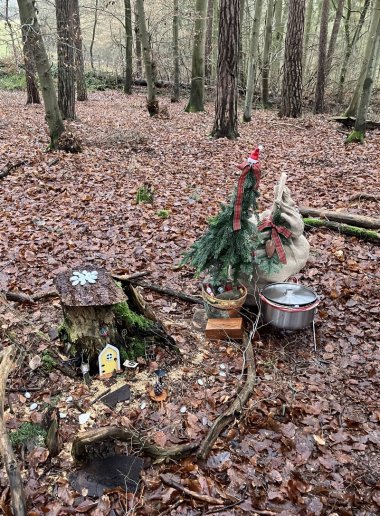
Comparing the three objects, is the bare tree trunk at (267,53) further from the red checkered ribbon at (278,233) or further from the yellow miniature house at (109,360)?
the yellow miniature house at (109,360)

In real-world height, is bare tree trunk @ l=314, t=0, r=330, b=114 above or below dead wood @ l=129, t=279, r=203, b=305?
above

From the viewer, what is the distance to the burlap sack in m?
4.12

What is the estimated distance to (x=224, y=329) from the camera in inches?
159

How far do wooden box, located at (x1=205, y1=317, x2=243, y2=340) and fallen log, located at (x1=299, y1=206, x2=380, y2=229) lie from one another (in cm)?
313

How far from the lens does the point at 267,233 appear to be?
412 cm

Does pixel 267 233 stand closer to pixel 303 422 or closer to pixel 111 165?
pixel 303 422

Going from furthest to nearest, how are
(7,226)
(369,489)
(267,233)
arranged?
1. (7,226)
2. (267,233)
3. (369,489)

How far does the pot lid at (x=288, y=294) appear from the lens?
3907 mm

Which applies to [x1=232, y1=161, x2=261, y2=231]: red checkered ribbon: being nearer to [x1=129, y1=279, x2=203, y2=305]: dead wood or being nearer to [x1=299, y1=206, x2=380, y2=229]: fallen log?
[x1=129, y1=279, x2=203, y2=305]: dead wood

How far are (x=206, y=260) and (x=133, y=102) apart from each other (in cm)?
1663

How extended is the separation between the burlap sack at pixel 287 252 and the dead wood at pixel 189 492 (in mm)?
2068

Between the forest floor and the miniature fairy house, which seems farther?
the miniature fairy house

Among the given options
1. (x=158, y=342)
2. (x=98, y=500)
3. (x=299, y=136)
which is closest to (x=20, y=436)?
(x=98, y=500)

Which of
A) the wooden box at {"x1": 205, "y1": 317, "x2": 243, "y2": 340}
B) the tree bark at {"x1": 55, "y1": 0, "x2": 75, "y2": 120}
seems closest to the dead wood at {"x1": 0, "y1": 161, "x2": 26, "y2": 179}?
the tree bark at {"x1": 55, "y1": 0, "x2": 75, "y2": 120}
